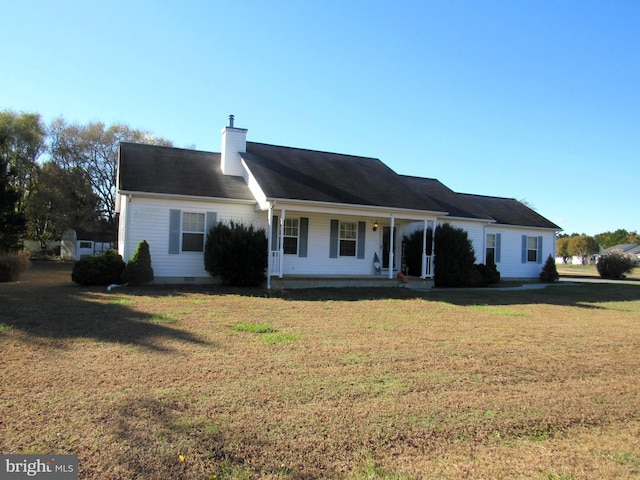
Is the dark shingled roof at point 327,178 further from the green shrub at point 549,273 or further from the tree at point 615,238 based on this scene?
the tree at point 615,238

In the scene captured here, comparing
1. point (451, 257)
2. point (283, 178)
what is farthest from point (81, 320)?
point (451, 257)

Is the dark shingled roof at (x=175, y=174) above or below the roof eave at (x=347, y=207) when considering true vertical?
above

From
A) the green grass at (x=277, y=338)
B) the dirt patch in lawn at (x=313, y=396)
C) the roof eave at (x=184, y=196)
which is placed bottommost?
the dirt patch in lawn at (x=313, y=396)

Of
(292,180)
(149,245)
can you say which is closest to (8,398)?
(149,245)

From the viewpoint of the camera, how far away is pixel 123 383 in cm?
465

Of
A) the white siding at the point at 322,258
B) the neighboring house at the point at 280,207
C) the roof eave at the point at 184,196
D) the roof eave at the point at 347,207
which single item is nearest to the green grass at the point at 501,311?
the neighboring house at the point at 280,207

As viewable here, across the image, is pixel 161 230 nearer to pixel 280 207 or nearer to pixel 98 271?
pixel 98 271

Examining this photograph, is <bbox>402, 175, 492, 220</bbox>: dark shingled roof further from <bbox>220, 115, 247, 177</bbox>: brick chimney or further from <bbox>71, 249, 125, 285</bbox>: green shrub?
<bbox>71, 249, 125, 285</bbox>: green shrub

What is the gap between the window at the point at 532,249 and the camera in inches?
900

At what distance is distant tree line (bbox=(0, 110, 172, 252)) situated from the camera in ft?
119

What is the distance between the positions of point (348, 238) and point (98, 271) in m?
8.59

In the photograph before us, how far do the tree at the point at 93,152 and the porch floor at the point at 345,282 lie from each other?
94.3ft

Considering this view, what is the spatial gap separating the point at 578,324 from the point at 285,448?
823cm

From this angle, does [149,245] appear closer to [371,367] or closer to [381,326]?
[381,326]
